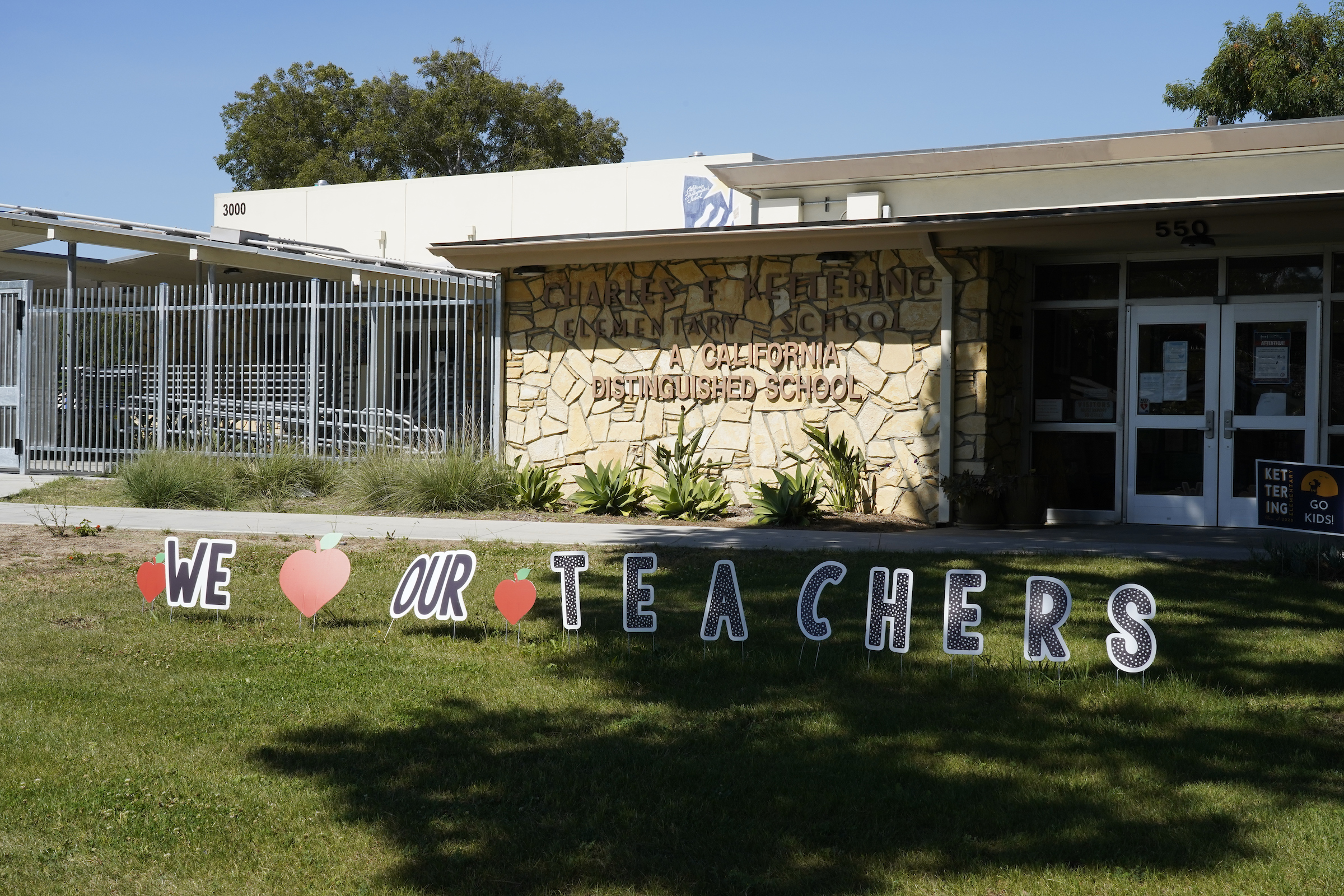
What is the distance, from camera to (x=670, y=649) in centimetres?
656

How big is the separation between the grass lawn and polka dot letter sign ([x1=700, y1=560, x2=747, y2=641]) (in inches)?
6.9

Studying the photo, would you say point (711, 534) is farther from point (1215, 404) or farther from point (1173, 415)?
point (1215, 404)

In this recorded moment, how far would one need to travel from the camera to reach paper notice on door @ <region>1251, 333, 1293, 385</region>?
12.6m

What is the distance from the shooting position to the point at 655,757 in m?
4.85

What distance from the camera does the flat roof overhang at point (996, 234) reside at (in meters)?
11.3

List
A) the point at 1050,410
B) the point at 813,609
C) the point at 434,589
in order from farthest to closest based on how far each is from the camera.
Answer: the point at 1050,410 < the point at 434,589 < the point at 813,609

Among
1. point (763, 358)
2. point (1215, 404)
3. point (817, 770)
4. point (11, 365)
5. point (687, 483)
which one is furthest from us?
point (11, 365)

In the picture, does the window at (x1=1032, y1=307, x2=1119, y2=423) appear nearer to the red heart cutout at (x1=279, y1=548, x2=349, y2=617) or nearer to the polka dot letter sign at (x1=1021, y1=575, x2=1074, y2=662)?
the polka dot letter sign at (x1=1021, y1=575, x2=1074, y2=662)

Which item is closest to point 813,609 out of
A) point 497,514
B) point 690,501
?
point 690,501

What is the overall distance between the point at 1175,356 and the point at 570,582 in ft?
29.3

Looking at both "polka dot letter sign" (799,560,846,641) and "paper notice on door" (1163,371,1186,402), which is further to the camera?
"paper notice on door" (1163,371,1186,402)

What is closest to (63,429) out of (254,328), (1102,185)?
(254,328)

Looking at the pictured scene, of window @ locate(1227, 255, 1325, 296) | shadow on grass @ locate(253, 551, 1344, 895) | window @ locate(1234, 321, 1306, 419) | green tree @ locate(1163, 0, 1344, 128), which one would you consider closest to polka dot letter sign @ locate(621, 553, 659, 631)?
shadow on grass @ locate(253, 551, 1344, 895)

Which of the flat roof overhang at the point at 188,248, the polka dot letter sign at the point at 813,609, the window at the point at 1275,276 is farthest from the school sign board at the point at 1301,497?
the flat roof overhang at the point at 188,248
